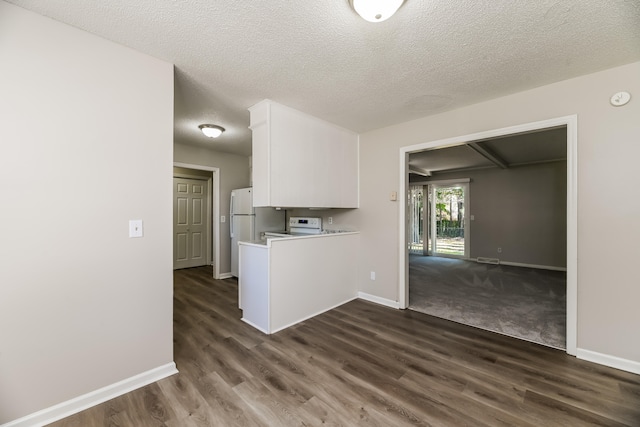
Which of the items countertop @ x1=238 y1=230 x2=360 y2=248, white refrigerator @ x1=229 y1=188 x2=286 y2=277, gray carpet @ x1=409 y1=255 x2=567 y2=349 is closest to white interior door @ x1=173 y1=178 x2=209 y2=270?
white refrigerator @ x1=229 y1=188 x2=286 y2=277

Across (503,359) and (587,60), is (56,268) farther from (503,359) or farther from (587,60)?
(587,60)

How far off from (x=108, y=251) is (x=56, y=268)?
0.26 m

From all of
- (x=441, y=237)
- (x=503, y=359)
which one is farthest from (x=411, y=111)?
(x=441, y=237)

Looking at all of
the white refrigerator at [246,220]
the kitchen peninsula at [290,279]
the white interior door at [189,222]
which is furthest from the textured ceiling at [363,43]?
the white interior door at [189,222]

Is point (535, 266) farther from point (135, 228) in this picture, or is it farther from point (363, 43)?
point (135, 228)

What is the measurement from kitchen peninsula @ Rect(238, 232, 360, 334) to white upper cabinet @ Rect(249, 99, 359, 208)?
0.50 metres

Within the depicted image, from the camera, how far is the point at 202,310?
3.33m

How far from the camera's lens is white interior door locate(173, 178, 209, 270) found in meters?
5.71

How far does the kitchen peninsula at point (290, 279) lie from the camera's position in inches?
109

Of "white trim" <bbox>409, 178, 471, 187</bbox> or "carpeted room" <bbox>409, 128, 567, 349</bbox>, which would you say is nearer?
"carpeted room" <bbox>409, 128, 567, 349</bbox>

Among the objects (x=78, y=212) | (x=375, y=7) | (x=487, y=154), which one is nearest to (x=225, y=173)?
(x=78, y=212)

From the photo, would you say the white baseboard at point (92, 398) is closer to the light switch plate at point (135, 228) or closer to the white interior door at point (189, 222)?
the light switch plate at point (135, 228)

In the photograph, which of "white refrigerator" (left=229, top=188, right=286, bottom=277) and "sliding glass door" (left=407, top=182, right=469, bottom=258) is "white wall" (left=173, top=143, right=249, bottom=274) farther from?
"sliding glass door" (left=407, top=182, right=469, bottom=258)

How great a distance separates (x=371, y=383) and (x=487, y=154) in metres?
4.70
